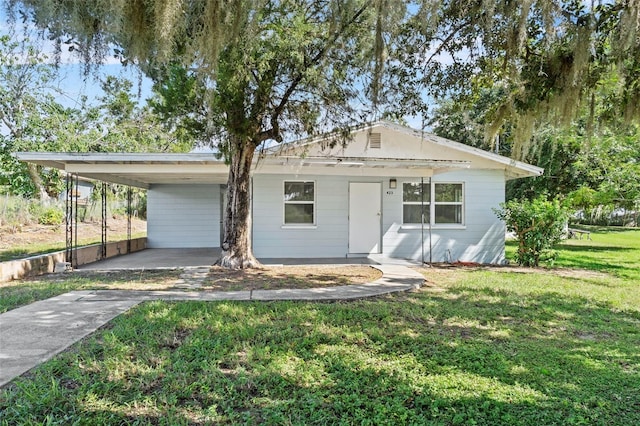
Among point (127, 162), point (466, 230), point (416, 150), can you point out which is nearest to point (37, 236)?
point (127, 162)

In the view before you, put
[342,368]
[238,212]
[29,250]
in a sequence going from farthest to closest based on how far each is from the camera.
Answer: [29,250] → [238,212] → [342,368]

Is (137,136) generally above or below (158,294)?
above

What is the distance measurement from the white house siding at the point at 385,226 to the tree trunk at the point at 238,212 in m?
2.07

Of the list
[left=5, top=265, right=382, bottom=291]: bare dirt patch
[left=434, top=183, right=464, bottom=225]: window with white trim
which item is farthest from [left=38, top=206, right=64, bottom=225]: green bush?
[left=434, top=183, right=464, bottom=225]: window with white trim

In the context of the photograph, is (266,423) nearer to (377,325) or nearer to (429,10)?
(377,325)

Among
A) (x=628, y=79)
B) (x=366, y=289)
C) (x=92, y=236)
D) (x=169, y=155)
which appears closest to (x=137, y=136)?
(x=92, y=236)

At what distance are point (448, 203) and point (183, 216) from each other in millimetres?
9223

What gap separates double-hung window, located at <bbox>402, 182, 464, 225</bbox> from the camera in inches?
461

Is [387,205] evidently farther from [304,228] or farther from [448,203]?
[304,228]

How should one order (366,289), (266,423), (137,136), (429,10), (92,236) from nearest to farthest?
(266,423) < (429,10) < (366,289) < (92,236) < (137,136)

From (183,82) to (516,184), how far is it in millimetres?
17534

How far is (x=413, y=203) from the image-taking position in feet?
38.5

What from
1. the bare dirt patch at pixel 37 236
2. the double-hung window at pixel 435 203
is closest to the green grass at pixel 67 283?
the bare dirt patch at pixel 37 236

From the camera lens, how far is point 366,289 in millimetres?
6887
